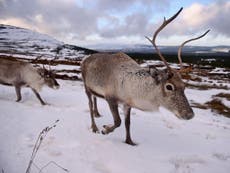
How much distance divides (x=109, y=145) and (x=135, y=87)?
3.85ft

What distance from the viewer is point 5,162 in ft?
13.6

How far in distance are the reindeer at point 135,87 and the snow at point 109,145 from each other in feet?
1.80

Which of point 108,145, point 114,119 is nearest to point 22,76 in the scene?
point 114,119

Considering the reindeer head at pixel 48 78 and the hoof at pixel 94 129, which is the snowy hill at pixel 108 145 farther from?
the reindeer head at pixel 48 78

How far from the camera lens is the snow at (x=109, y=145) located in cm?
448

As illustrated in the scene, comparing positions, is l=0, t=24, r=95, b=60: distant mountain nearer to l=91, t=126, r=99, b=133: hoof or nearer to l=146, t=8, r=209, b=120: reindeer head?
l=91, t=126, r=99, b=133: hoof

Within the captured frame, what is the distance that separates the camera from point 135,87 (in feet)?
18.0

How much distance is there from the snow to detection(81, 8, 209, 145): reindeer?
55cm

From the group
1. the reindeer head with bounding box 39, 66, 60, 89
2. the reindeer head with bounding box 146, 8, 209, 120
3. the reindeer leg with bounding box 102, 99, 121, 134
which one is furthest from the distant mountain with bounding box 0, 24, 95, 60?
the reindeer head with bounding box 146, 8, 209, 120

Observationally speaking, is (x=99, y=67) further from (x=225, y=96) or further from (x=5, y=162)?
(x=225, y=96)

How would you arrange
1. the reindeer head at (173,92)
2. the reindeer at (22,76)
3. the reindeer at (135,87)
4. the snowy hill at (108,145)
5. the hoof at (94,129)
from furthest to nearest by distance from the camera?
the reindeer at (22,76)
the hoof at (94,129)
the reindeer at (135,87)
the reindeer head at (173,92)
the snowy hill at (108,145)

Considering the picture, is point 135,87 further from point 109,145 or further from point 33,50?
point 33,50

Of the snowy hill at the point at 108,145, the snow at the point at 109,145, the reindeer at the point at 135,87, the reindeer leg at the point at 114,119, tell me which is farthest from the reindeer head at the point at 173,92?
the reindeer leg at the point at 114,119

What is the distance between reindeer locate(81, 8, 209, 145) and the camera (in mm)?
5059
